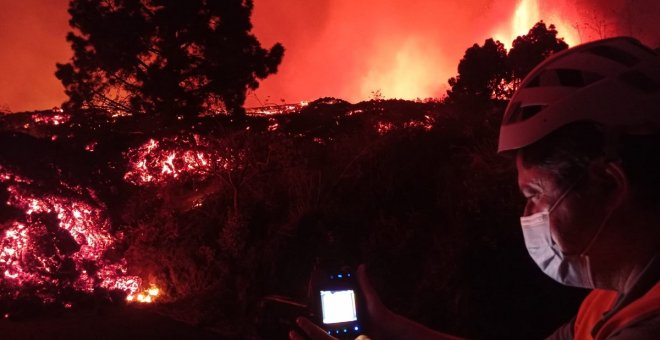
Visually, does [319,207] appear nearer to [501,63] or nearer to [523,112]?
[523,112]

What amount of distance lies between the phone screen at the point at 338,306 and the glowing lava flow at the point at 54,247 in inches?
285

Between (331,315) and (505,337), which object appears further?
(505,337)

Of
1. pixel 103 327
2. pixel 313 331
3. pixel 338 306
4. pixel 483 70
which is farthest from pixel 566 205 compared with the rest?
pixel 483 70

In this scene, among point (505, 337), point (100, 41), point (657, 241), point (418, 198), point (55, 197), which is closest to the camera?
point (657, 241)

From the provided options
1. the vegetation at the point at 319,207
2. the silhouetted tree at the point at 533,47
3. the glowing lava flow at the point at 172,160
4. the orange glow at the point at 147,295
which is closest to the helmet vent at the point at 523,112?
Result: the vegetation at the point at 319,207

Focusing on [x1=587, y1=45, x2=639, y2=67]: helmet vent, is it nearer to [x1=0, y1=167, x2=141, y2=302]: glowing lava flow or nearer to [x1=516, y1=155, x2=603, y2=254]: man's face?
[x1=516, y1=155, x2=603, y2=254]: man's face

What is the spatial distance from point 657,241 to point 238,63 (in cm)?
1403

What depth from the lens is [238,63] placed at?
14.4 meters

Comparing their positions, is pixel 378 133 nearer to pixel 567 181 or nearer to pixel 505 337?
pixel 505 337

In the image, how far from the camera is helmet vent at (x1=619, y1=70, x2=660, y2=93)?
1.15 meters

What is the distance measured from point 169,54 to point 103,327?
9.16 m

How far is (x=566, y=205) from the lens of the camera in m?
1.24

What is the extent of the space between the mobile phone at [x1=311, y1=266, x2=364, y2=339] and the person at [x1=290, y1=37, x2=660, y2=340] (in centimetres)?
130

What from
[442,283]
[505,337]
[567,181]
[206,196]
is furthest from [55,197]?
[567,181]
